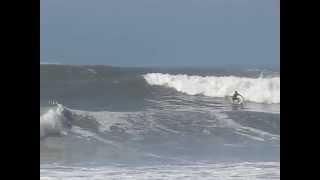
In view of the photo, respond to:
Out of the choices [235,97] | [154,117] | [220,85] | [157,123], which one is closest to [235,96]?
[235,97]

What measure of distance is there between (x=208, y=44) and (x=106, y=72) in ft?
7.27

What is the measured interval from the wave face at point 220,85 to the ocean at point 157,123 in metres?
0.01

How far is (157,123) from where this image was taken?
5617 millimetres

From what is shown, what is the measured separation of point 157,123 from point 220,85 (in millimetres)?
2017

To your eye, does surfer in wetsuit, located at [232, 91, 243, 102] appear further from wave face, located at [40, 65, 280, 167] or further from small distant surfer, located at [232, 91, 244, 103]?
wave face, located at [40, 65, 280, 167]

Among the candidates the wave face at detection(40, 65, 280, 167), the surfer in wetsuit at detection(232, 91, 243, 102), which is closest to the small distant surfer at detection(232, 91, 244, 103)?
the surfer in wetsuit at detection(232, 91, 243, 102)

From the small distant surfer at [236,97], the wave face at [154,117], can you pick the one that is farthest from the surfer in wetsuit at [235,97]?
the wave face at [154,117]

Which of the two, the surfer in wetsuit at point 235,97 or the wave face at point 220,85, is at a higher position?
the wave face at point 220,85

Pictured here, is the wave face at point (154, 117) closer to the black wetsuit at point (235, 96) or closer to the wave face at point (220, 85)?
the wave face at point (220, 85)

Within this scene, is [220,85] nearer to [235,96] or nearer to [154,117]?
[235,96]

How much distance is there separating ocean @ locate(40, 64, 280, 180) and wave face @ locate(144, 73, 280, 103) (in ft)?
0.05

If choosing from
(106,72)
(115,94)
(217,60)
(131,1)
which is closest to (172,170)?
(115,94)

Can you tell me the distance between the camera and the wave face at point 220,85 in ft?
22.7
